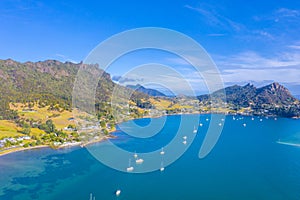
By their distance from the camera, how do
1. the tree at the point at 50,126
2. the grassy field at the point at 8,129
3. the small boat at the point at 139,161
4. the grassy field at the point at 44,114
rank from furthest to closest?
the grassy field at the point at 44,114
the tree at the point at 50,126
the grassy field at the point at 8,129
the small boat at the point at 139,161

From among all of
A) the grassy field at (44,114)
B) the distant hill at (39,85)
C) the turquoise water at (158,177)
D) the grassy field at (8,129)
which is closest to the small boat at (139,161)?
the turquoise water at (158,177)

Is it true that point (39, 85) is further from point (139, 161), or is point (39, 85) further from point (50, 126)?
point (139, 161)

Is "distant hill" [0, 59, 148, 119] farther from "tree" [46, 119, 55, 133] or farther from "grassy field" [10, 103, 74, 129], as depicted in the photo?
"tree" [46, 119, 55, 133]

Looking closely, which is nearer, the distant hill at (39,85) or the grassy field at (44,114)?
the grassy field at (44,114)

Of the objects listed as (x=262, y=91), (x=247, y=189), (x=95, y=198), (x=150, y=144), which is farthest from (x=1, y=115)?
(x=262, y=91)

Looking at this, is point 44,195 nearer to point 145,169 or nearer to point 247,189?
point 145,169

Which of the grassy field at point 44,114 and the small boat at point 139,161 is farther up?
the grassy field at point 44,114

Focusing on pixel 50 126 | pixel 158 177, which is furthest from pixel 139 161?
pixel 50 126

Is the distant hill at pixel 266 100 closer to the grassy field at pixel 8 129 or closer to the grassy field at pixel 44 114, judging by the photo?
the grassy field at pixel 44 114
